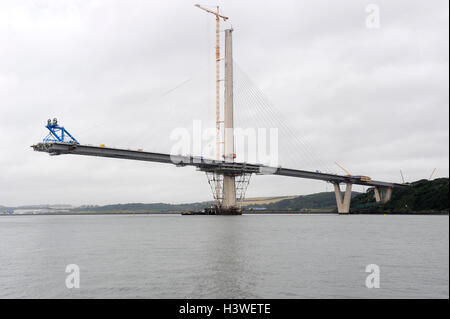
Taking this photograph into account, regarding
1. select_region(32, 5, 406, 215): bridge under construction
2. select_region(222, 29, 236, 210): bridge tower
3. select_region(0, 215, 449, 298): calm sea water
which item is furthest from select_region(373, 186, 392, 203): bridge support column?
select_region(0, 215, 449, 298): calm sea water

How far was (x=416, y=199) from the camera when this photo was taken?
106625 mm

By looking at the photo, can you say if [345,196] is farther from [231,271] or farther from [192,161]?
[231,271]

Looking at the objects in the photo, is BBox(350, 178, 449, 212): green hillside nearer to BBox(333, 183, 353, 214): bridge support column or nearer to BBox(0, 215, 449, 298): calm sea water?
BBox(333, 183, 353, 214): bridge support column

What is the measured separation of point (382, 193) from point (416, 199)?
3130cm

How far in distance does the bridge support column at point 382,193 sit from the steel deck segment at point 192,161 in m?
3.74

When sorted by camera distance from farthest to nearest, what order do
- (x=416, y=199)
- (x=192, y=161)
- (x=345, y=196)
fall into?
(x=345, y=196) → (x=416, y=199) → (x=192, y=161)

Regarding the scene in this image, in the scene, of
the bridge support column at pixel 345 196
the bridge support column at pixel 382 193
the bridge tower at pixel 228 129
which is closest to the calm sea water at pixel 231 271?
the bridge tower at pixel 228 129

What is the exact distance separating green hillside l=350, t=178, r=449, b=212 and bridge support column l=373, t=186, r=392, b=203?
1621 millimetres

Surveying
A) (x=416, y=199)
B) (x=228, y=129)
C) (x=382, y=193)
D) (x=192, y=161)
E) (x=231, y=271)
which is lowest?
(x=231, y=271)

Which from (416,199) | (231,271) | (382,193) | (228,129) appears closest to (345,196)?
(382,193)

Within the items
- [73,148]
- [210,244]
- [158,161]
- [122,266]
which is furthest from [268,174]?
[122,266]

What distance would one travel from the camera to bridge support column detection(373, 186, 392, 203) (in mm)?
133750
